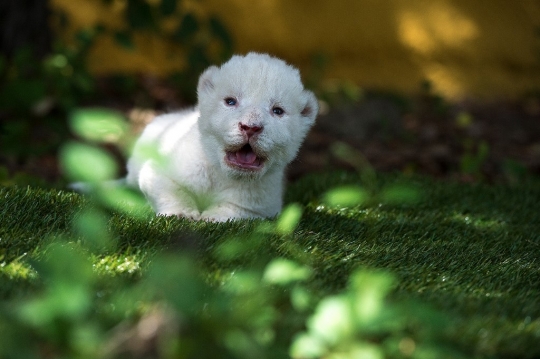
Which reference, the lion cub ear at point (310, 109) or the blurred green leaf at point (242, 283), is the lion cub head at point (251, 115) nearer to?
the lion cub ear at point (310, 109)

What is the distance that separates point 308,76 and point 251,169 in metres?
Result: 4.62

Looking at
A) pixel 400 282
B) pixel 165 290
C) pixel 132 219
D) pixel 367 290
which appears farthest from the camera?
pixel 132 219

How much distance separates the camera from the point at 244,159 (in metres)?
3.50

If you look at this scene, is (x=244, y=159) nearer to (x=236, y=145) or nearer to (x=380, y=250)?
(x=236, y=145)

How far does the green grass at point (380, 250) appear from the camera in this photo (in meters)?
2.49

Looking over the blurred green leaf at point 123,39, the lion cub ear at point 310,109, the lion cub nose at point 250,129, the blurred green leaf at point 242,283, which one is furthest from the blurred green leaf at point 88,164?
the blurred green leaf at point 123,39

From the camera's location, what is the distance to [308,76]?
795 cm

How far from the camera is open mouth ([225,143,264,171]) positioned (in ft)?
11.5

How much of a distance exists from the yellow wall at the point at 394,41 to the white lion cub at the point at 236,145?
4.17m

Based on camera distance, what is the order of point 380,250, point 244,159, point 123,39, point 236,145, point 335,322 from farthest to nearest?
point 123,39 → point 244,159 → point 236,145 → point 380,250 → point 335,322

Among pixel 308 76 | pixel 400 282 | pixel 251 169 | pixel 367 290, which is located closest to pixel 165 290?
pixel 367 290

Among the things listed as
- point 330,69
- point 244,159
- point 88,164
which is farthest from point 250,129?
point 330,69

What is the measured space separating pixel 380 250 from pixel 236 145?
0.87m

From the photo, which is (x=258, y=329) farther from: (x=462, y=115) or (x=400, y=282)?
(x=462, y=115)
